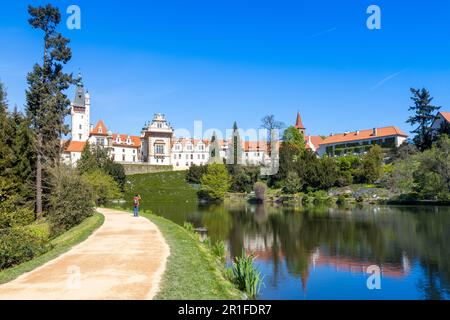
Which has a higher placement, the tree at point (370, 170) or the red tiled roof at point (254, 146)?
the red tiled roof at point (254, 146)

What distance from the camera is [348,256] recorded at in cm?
1833

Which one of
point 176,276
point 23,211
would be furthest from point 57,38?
point 176,276

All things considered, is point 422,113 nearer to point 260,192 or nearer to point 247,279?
point 260,192

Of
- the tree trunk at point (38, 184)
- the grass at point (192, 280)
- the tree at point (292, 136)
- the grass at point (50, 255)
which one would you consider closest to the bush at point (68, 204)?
the tree trunk at point (38, 184)

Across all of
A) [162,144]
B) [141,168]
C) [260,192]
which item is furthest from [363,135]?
[141,168]

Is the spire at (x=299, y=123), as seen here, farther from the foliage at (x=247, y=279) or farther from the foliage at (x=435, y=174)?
the foliage at (x=247, y=279)

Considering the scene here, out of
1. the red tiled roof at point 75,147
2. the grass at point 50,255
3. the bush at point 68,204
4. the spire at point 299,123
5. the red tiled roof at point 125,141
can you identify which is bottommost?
the grass at point 50,255

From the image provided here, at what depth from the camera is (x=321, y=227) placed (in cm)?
2891

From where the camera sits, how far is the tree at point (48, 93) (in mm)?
29047

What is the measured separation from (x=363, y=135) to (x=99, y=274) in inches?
3325

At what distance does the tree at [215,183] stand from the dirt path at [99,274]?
54.2m

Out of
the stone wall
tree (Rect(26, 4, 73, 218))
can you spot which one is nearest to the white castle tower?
the stone wall
